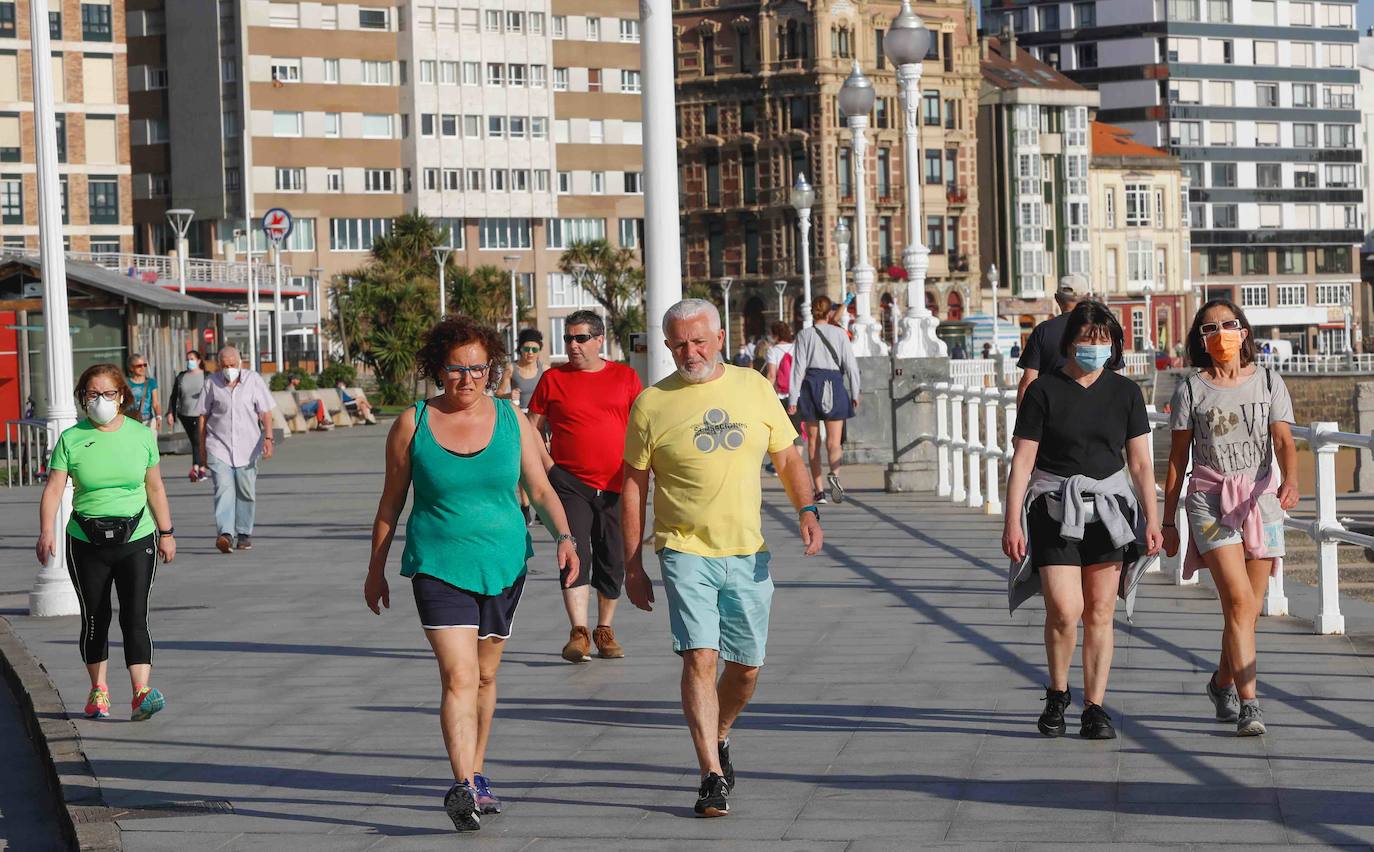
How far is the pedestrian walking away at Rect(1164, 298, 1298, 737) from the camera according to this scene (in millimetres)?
8516

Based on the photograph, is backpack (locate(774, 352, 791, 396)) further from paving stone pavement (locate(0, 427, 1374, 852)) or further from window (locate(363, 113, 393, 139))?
window (locate(363, 113, 393, 139))

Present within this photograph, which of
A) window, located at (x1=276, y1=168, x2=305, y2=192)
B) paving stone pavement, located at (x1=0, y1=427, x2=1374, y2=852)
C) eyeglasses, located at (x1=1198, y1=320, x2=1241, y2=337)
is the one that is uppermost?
window, located at (x1=276, y1=168, x2=305, y2=192)

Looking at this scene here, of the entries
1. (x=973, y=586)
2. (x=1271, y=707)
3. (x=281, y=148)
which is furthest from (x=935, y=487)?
(x=281, y=148)

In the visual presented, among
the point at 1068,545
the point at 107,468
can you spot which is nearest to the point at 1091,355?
the point at 1068,545

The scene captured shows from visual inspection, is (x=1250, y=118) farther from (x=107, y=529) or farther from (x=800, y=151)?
(x=107, y=529)

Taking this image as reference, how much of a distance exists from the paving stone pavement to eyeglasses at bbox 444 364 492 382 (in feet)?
4.64

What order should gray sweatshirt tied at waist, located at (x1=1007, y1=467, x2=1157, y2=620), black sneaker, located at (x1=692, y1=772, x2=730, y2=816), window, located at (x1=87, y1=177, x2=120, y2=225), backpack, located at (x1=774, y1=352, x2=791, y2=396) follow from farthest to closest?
window, located at (x1=87, y1=177, x2=120, y2=225), backpack, located at (x1=774, y1=352, x2=791, y2=396), gray sweatshirt tied at waist, located at (x1=1007, y1=467, x2=1157, y2=620), black sneaker, located at (x1=692, y1=772, x2=730, y2=816)

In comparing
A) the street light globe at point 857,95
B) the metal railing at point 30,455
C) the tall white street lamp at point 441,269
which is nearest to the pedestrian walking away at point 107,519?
the metal railing at point 30,455

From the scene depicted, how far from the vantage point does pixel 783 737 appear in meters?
8.56

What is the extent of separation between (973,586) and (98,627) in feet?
18.2

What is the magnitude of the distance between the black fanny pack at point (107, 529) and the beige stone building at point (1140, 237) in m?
113

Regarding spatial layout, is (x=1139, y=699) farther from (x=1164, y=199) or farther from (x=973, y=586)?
(x=1164, y=199)

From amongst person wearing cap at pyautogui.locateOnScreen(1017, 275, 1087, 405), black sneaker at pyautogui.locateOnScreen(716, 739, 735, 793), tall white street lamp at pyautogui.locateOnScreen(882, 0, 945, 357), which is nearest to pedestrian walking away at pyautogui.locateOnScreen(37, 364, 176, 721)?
black sneaker at pyautogui.locateOnScreen(716, 739, 735, 793)

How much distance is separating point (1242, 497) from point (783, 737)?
1955 mm
